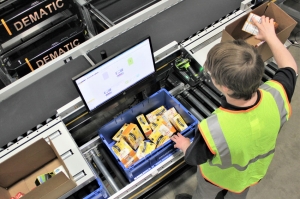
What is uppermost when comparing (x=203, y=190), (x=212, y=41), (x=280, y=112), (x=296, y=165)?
(x=212, y=41)

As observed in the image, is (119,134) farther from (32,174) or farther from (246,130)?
(246,130)

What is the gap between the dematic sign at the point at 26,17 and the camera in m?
2.31

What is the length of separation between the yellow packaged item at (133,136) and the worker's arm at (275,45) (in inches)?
39.6

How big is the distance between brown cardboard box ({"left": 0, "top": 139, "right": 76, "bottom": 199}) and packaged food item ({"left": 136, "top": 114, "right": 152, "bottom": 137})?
1.98 feet

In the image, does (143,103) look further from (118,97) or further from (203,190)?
(203,190)

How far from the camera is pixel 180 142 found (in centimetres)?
183

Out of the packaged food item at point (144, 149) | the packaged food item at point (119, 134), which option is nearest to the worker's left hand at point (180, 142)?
the packaged food item at point (144, 149)

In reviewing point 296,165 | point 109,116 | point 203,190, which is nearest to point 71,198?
point 109,116

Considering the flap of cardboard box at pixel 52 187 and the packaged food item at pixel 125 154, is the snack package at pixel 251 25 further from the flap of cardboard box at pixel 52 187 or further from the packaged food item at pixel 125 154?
the flap of cardboard box at pixel 52 187

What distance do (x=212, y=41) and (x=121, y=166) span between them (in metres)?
1.09

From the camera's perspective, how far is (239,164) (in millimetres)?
1521

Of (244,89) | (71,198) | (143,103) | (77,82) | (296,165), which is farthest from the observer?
(296,165)

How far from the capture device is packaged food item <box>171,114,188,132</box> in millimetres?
2012

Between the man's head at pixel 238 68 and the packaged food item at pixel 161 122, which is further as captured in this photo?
the packaged food item at pixel 161 122
